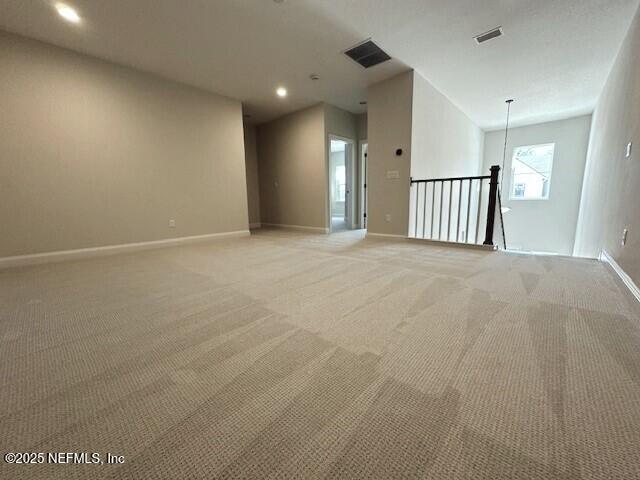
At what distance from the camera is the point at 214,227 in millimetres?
4766

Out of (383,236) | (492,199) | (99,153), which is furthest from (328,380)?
(99,153)

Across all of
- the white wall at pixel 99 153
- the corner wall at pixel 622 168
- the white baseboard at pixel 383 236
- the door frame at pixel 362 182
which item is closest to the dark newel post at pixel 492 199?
the corner wall at pixel 622 168

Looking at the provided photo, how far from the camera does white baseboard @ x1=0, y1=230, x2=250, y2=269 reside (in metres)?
2.98

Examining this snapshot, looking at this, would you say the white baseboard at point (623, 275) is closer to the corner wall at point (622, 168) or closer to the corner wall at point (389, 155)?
the corner wall at point (622, 168)

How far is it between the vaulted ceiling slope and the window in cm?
263

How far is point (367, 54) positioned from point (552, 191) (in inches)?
258

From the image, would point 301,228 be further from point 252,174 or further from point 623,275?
point 623,275

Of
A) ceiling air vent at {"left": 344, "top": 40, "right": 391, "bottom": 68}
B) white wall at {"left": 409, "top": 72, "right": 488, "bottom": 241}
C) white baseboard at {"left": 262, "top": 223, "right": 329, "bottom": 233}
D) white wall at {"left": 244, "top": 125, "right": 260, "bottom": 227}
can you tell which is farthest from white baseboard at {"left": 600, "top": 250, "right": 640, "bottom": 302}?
white wall at {"left": 244, "top": 125, "right": 260, "bottom": 227}

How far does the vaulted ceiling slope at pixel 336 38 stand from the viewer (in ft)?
8.32

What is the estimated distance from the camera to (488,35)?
9.80 feet

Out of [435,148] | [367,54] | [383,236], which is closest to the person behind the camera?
[367,54]

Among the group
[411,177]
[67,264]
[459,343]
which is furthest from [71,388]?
[411,177]

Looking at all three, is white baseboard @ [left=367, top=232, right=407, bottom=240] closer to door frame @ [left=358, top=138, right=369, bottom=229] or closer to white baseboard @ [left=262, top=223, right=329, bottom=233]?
white baseboard @ [left=262, top=223, right=329, bottom=233]

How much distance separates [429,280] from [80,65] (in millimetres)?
4942
